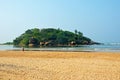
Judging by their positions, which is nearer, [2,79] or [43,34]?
[2,79]

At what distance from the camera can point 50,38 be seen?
5753 inches

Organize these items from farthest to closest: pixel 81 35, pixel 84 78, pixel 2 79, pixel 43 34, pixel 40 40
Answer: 1. pixel 81 35
2. pixel 43 34
3. pixel 40 40
4. pixel 84 78
5. pixel 2 79

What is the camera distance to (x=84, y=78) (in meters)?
15.4

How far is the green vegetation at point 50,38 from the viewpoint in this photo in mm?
138050

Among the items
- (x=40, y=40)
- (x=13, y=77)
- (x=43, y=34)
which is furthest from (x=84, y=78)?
(x=43, y=34)

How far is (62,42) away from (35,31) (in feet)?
67.7

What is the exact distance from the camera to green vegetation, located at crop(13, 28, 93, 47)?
453 feet

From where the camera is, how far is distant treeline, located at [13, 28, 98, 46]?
13812 cm

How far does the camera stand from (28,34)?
153875 mm

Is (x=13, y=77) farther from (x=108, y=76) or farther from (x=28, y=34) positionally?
(x=28, y=34)

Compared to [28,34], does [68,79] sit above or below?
below

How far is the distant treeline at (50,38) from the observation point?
453 ft

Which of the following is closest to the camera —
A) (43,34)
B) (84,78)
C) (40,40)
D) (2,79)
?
(2,79)

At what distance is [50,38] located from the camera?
146125 mm
